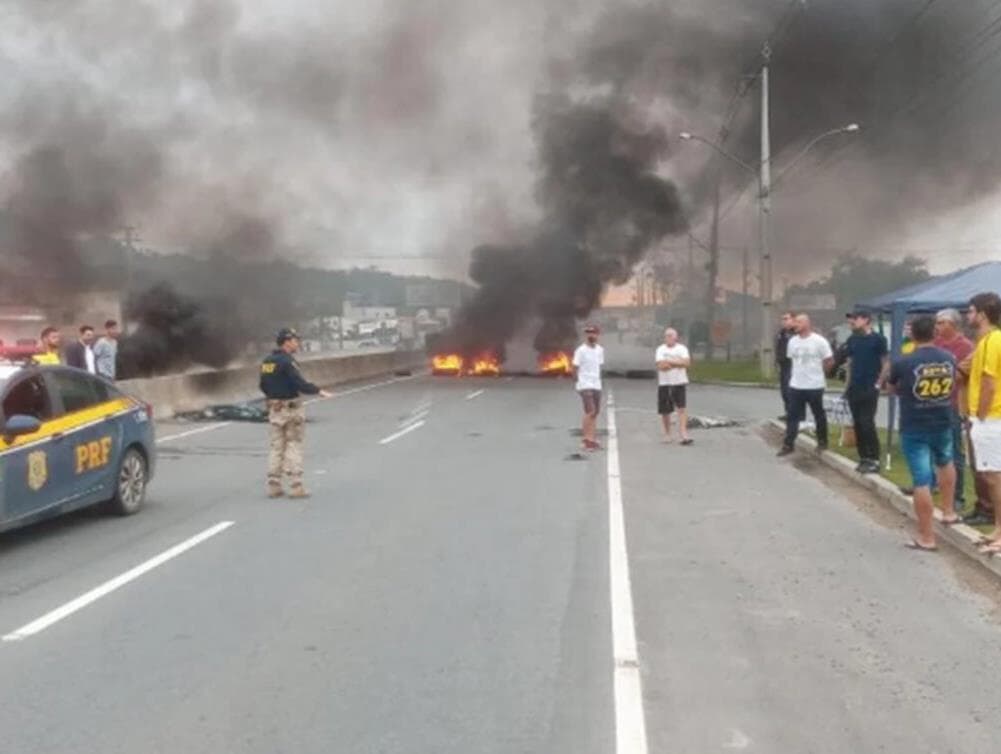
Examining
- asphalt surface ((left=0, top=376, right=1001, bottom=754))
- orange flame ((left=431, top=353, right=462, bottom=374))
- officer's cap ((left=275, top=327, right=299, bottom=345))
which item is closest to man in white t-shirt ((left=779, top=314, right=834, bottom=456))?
asphalt surface ((left=0, top=376, right=1001, bottom=754))

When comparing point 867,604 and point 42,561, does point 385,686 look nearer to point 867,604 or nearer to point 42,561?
point 867,604

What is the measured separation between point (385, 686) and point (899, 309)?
957 cm

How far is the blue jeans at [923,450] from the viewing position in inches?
303

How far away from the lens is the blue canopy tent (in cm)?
1218

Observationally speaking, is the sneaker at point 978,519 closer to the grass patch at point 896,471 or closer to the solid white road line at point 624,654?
the grass patch at point 896,471

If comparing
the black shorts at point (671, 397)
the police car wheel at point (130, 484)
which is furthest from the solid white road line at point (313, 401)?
the black shorts at point (671, 397)

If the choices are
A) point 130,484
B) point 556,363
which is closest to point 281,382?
point 130,484

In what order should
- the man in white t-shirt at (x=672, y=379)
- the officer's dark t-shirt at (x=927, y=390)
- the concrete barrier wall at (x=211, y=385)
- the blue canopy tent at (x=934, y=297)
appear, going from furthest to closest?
the concrete barrier wall at (x=211, y=385), the man in white t-shirt at (x=672, y=379), the blue canopy tent at (x=934, y=297), the officer's dark t-shirt at (x=927, y=390)

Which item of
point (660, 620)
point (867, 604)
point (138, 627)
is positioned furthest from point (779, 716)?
point (138, 627)

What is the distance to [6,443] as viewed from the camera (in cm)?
746

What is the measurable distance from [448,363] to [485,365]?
4.05 ft

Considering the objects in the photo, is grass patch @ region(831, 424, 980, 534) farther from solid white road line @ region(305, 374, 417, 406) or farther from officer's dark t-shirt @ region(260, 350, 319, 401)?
solid white road line @ region(305, 374, 417, 406)

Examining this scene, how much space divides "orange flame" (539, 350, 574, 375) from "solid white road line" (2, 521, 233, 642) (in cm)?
2765

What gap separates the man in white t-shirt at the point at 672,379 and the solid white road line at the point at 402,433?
11.8 ft
